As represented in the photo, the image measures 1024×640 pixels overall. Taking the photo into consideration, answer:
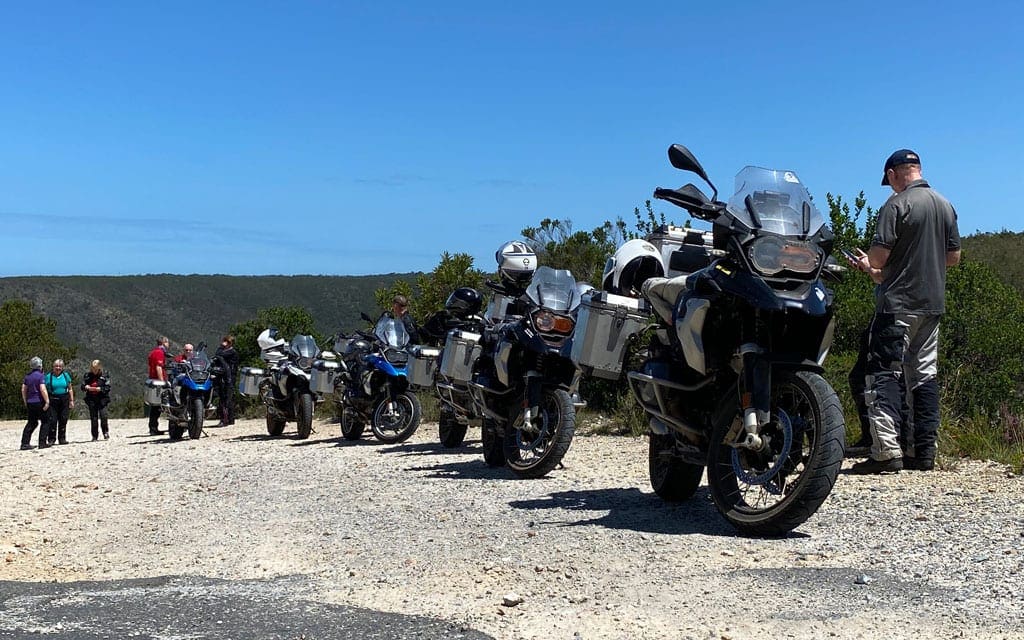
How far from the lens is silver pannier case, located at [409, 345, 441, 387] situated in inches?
→ 532

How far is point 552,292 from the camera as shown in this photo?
9.32 meters

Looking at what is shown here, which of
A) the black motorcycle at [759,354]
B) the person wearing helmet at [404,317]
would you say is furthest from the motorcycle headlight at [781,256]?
the person wearing helmet at [404,317]

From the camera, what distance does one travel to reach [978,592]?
4.47 m

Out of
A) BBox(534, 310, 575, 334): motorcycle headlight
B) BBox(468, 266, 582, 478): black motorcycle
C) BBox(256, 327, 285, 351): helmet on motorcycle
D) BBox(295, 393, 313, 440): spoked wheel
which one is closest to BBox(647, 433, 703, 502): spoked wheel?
BBox(468, 266, 582, 478): black motorcycle

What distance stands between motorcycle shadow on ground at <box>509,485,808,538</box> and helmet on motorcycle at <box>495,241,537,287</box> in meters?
3.09

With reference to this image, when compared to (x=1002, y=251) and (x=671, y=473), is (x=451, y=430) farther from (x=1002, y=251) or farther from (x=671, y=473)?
(x=1002, y=251)

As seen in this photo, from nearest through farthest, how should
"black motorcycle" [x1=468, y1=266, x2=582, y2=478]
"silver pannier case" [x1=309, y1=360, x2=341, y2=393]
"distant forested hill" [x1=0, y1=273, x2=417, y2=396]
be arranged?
"black motorcycle" [x1=468, y1=266, x2=582, y2=478] → "silver pannier case" [x1=309, y1=360, x2=341, y2=393] → "distant forested hill" [x1=0, y1=273, x2=417, y2=396]

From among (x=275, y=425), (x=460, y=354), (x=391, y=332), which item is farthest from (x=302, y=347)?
(x=460, y=354)

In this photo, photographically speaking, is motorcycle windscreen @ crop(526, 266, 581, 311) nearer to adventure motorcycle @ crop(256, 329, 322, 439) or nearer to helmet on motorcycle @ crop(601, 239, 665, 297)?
helmet on motorcycle @ crop(601, 239, 665, 297)

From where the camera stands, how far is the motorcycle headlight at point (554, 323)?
9211mm

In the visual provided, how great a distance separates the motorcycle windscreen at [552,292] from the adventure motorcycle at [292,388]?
27.4ft

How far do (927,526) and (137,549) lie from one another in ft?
15.0

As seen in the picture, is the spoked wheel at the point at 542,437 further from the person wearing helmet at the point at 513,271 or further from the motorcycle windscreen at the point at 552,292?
the person wearing helmet at the point at 513,271

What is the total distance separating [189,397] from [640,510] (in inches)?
573
